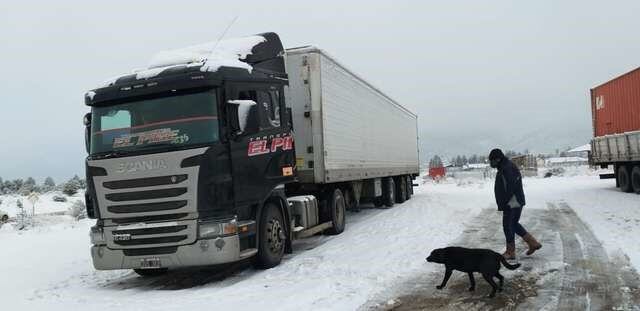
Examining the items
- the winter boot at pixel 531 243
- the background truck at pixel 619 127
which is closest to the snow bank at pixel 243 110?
the winter boot at pixel 531 243

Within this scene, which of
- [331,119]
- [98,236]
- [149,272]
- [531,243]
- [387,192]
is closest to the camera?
[98,236]

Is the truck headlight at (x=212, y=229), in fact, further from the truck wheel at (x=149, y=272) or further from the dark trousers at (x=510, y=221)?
the dark trousers at (x=510, y=221)

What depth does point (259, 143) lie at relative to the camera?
808cm

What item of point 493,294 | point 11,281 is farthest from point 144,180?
point 493,294

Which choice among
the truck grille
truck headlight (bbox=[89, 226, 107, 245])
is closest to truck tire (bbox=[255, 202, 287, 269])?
the truck grille

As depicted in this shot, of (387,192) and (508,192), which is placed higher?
(508,192)

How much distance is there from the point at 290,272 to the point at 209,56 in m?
3.41

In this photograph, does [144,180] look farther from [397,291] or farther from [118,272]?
[397,291]

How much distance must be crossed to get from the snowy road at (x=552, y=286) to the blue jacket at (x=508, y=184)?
90cm

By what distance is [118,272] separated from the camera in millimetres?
9195

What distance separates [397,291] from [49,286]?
5173 millimetres

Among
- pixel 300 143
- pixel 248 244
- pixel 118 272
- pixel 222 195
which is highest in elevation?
pixel 300 143

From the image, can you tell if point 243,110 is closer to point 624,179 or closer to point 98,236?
point 98,236

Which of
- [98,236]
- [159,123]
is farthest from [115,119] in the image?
[98,236]
